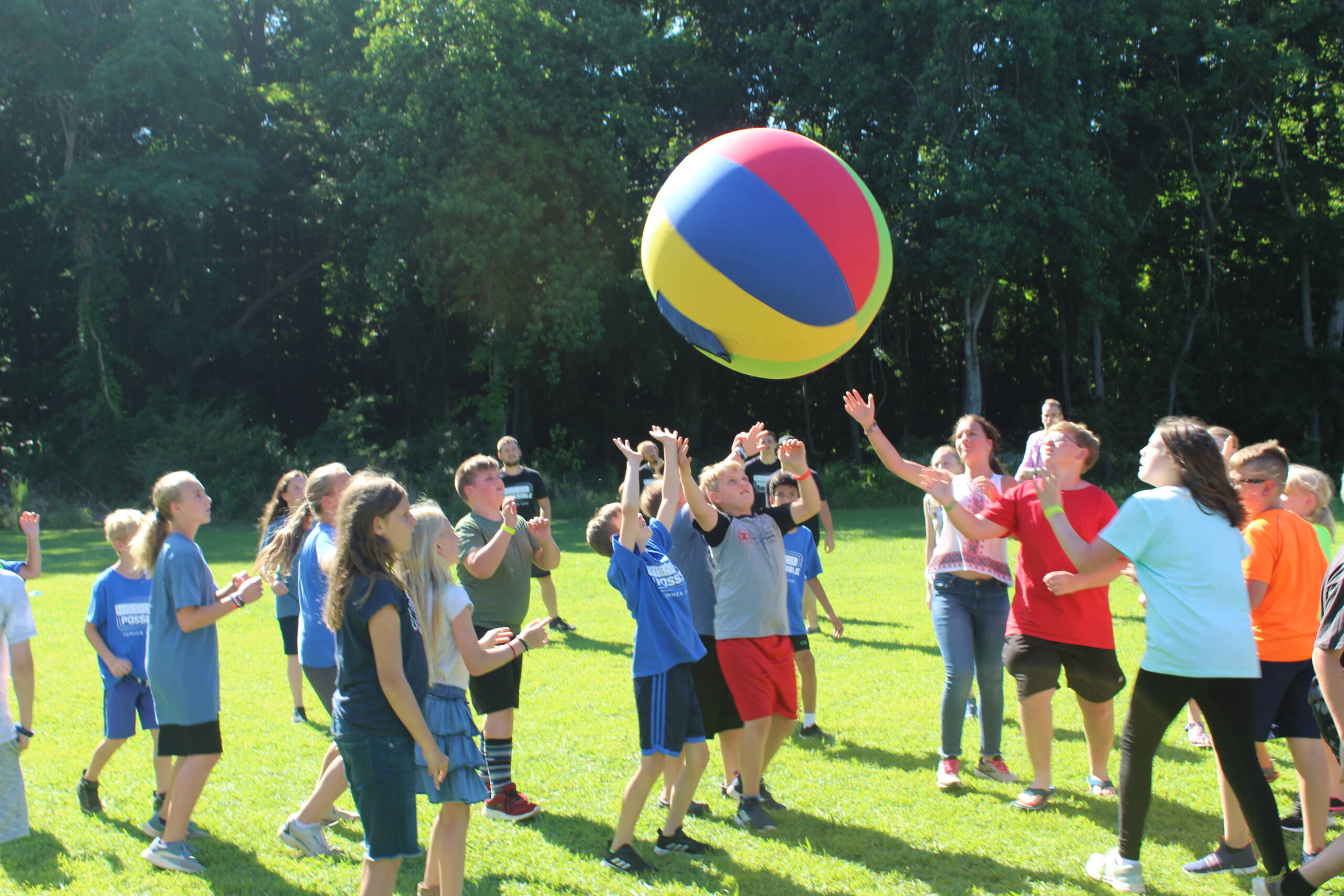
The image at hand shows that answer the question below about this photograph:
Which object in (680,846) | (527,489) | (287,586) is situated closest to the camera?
(680,846)

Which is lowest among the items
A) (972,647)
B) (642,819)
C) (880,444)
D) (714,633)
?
(642,819)

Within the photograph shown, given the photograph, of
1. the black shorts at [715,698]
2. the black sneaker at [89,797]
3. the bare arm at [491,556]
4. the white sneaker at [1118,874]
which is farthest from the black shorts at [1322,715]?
the black sneaker at [89,797]

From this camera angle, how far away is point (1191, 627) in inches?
144

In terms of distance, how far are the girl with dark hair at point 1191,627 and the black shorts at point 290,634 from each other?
505 centimetres

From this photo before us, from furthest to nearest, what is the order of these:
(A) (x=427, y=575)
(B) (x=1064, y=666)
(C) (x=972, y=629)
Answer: (C) (x=972, y=629) < (B) (x=1064, y=666) < (A) (x=427, y=575)

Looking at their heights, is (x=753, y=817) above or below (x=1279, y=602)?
below

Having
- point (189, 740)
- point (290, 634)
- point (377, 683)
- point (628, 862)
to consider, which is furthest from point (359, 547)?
point (290, 634)

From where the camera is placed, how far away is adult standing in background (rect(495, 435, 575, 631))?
9.48 meters

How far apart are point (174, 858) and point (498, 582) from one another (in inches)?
76.3

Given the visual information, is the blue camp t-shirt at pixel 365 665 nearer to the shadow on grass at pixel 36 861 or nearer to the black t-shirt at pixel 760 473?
the shadow on grass at pixel 36 861

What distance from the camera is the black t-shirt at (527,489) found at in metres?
9.55

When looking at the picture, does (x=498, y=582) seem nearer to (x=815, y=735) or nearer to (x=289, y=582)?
(x=289, y=582)

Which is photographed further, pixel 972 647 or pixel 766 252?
pixel 972 647

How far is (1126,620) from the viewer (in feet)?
29.7
